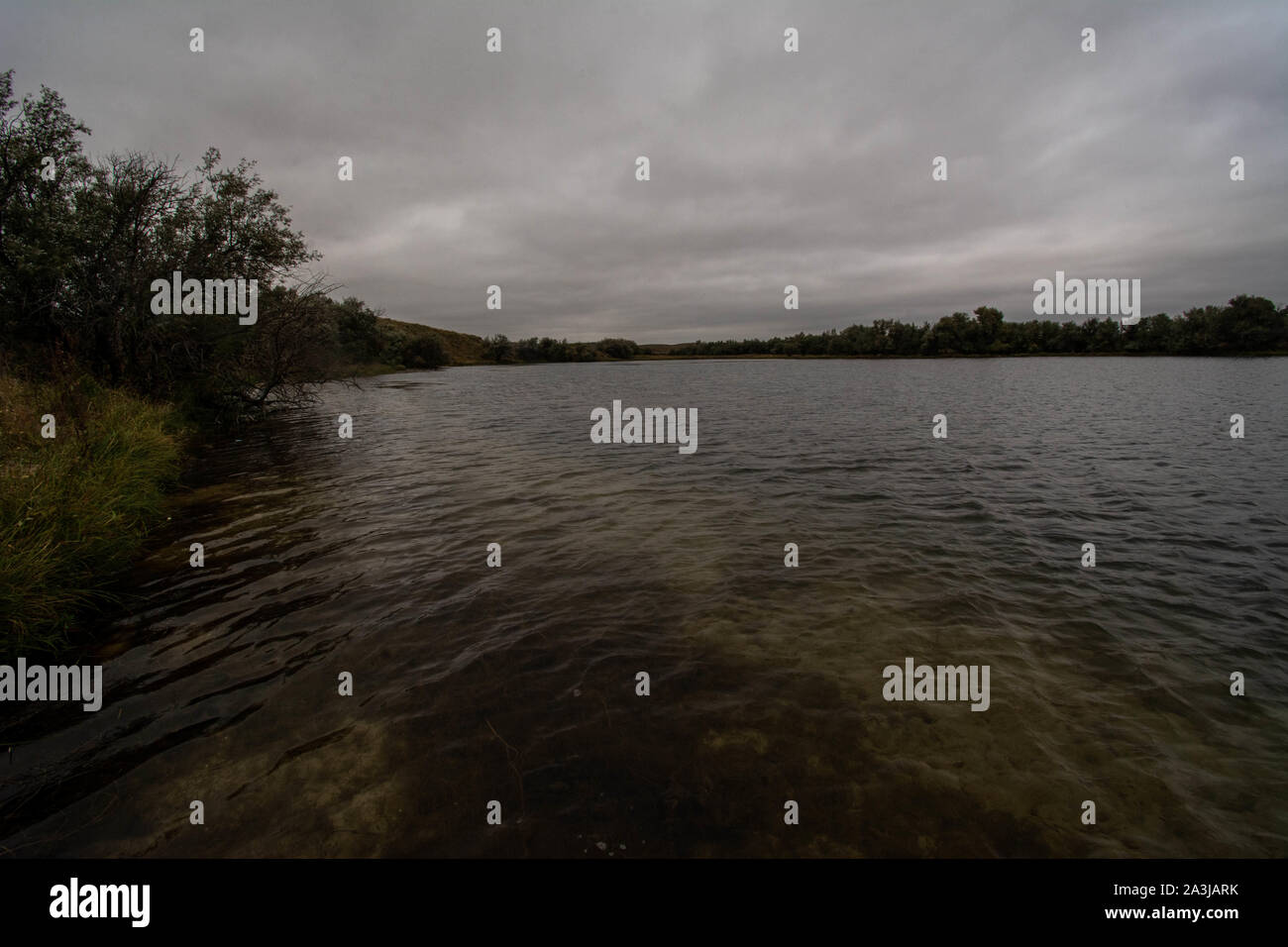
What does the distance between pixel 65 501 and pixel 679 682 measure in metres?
12.3

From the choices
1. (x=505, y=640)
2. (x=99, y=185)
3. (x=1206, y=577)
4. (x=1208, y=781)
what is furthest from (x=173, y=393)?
(x=1206, y=577)

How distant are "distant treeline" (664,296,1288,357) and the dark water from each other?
16975cm

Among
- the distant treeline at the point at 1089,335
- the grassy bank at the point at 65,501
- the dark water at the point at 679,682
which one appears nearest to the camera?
the dark water at the point at 679,682

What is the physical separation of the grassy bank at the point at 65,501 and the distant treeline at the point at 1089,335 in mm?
194972

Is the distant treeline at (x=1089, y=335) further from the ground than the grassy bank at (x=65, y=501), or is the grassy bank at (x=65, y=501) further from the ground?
the distant treeline at (x=1089, y=335)

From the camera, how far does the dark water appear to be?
4914mm

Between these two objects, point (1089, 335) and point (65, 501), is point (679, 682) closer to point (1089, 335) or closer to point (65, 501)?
point (65, 501)

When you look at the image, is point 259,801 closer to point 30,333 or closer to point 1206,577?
point 1206,577

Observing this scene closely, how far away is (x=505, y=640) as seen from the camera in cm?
817

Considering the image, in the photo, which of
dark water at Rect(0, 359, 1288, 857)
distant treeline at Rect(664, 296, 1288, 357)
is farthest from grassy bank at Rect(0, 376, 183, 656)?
distant treeline at Rect(664, 296, 1288, 357)

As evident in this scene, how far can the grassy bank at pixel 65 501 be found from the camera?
24.6 feet

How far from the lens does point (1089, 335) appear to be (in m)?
154

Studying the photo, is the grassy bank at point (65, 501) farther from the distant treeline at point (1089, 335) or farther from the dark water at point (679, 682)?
the distant treeline at point (1089, 335)

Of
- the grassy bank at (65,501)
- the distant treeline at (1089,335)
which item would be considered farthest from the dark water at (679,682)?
the distant treeline at (1089,335)
